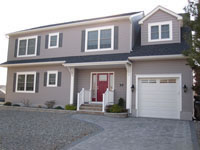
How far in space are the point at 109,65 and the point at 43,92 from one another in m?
5.74

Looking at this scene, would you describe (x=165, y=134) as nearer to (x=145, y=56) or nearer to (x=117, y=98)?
(x=145, y=56)

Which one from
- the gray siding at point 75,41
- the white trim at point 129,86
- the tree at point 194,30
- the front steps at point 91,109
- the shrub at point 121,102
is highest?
the gray siding at point 75,41

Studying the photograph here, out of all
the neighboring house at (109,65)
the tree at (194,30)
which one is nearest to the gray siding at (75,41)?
the neighboring house at (109,65)

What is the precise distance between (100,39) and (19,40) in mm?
7726

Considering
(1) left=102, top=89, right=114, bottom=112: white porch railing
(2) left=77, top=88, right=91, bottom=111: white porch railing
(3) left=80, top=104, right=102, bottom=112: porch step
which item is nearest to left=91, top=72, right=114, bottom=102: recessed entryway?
(2) left=77, top=88, right=91, bottom=111: white porch railing

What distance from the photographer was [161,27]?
11.6 metres

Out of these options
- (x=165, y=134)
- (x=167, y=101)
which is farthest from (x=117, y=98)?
(x=165, y=134)

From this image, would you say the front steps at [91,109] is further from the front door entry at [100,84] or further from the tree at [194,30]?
the tree at [194,30]

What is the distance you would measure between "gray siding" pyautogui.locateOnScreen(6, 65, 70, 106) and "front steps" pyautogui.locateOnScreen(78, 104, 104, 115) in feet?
5.28

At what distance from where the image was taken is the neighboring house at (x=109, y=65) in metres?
10.3

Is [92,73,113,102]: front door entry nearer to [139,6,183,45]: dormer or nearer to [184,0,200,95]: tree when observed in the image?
[139,6,183,45]: dormer

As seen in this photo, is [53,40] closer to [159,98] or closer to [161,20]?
[161,20]

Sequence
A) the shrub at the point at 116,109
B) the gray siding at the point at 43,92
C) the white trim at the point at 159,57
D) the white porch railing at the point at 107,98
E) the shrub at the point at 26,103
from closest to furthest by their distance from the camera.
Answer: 1. the white trim at the point at 159,57
2. the shrub at the point at 116,109
3. the white porch railing at the point at 107,98
4. the gray siding at the point at 43,92
5. the shrub at the point at 26,103

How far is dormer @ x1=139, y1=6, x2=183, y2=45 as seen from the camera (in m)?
11.1
